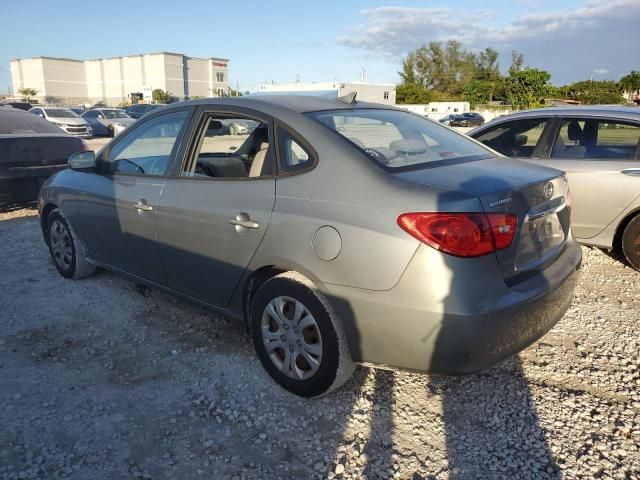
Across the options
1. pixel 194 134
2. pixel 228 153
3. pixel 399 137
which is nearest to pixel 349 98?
pixel 399 137

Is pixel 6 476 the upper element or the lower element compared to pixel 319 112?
lower

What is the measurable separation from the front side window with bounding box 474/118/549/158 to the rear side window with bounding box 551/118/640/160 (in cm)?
24

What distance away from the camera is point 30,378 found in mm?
3219

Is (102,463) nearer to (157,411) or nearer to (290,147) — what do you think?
(157,411)

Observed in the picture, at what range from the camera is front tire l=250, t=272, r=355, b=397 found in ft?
8.91

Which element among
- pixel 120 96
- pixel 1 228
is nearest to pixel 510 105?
pixel 1 228

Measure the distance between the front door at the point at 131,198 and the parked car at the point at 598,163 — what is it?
3.71 meters

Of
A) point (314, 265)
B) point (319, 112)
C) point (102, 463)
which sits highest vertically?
point (319, 112)

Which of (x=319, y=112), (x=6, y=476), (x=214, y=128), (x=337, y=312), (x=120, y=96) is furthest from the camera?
(x=120, y=96)

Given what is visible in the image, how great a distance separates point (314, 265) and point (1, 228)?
605 centimetres

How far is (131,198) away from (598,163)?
13.9ft

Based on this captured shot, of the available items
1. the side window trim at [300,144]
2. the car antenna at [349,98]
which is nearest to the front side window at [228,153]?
the side window trim at [300,144]

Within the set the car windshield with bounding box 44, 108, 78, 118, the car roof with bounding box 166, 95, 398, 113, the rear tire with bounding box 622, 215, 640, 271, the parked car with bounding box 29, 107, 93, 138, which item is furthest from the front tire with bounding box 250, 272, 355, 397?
the car windshield with bounding box 44, 108, 78, 118

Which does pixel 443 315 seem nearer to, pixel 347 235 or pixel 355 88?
pixel 347 235
